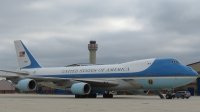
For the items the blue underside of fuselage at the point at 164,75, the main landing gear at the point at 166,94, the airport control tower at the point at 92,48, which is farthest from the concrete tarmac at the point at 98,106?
the airport control tower at the point at 92,48

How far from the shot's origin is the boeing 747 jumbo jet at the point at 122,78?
1267 inches

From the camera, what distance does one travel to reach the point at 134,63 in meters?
34.7

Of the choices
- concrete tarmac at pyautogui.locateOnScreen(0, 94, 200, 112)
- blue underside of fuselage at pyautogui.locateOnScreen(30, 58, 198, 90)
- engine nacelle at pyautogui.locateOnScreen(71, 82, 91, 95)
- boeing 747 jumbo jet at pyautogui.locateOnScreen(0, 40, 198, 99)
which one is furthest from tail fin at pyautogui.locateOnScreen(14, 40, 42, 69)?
concrete tarmac at pyautogui.locateOnScreen(0, 94, 200, 112)

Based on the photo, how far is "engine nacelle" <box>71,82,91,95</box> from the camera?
113 ft

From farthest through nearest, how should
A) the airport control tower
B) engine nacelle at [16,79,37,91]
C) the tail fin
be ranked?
the airport control tower, the tail fin, engine nacelle at [16,79,37,91]

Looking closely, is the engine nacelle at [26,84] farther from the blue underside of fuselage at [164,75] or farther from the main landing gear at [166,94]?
the main landing gear at [166,94]

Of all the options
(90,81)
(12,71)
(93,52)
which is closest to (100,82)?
(90,81)

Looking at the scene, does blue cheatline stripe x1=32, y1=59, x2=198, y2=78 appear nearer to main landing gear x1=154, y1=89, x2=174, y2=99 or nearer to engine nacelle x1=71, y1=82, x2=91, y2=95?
main landing gear x1=154, y1=89, x2=174, y2=99

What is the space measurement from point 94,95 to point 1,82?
52598 mm

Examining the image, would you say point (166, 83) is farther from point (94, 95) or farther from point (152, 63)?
point (94, 95)

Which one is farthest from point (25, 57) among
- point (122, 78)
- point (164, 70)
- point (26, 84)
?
point (164, 70)

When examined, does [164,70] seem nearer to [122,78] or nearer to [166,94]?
[166,94]

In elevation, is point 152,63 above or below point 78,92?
above

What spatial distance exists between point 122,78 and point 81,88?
165 inches
